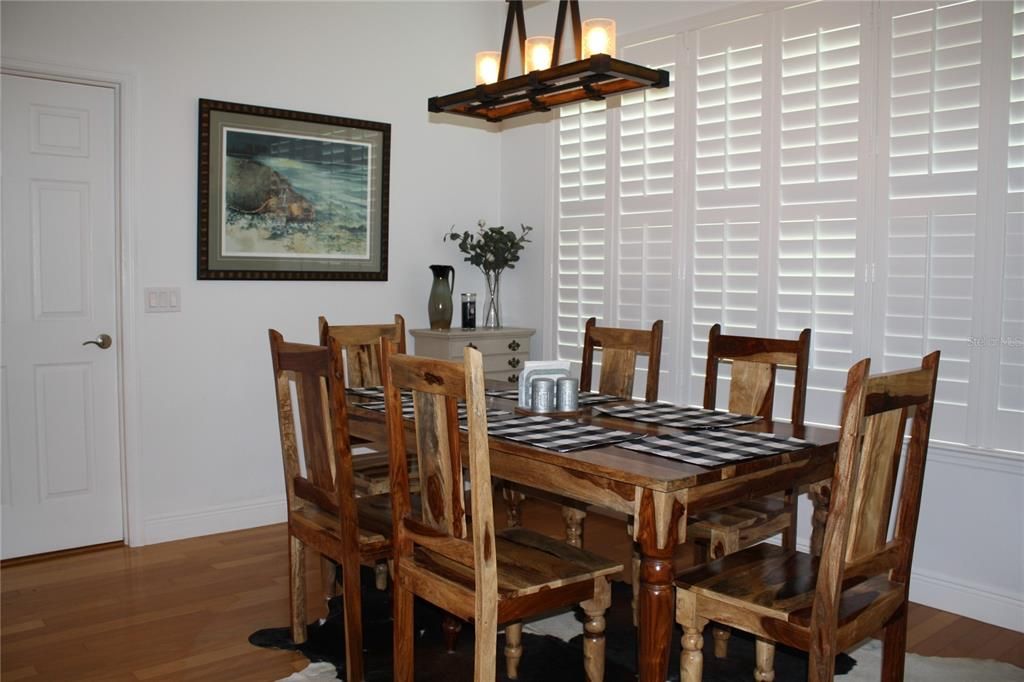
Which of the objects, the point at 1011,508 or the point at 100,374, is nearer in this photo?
the point at 1011,508

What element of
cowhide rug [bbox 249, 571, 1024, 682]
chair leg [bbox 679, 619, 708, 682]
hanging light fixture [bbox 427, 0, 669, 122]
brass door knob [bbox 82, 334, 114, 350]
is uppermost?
hanging light fixture [bbox 427, 0, 669, 122]

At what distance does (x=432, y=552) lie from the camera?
7.37 feet

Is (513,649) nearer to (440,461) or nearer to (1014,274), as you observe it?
(440,461)

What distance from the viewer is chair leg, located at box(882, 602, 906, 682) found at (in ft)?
6.89

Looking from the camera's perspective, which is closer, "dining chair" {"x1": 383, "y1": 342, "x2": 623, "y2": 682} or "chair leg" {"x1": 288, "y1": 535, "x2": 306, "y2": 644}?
"dining chair" {"x1": 383, "y1": 342, "x2": 623, "y2": 682}

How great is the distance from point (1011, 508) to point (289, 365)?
253cm

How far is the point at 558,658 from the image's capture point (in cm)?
266

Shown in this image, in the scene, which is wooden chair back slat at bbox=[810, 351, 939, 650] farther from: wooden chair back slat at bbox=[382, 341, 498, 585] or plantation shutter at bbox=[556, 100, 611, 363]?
plantation shutter at bbox=[556, 100, 611, 363]

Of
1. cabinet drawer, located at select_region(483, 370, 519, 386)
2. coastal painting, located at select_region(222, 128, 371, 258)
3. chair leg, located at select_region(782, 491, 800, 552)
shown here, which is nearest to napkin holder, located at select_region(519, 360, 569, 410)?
chair leg, located at select_region(782, 491, 800, 552)

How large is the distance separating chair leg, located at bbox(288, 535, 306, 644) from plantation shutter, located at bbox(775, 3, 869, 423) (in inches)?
82.0

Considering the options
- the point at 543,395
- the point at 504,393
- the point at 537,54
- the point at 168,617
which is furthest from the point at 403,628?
the point at 537,54

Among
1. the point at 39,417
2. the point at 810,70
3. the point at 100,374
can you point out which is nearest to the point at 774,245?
the point at 810,70

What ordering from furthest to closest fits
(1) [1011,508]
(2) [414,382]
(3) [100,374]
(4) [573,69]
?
(3) [100,374]
(1) [1011,508]
(4) [573,69]
(2) [414,382]

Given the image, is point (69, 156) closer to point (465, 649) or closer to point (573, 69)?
point (573, 69)
